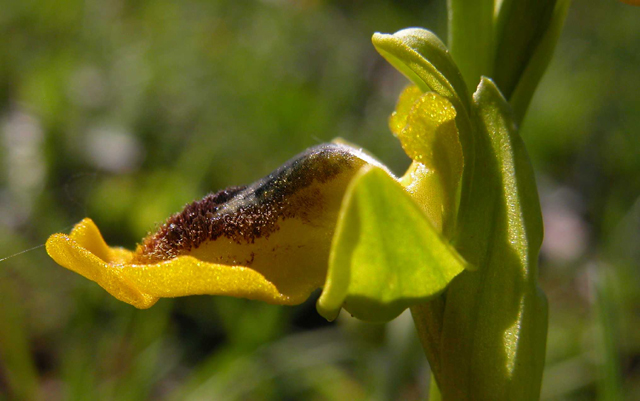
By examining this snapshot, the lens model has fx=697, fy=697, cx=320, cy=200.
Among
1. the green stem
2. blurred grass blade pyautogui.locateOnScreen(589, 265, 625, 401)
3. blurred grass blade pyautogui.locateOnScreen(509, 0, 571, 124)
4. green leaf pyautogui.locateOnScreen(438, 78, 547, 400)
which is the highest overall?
blurred grass blade pyautogui.locateOnScreen(509, 0, 571, 124)

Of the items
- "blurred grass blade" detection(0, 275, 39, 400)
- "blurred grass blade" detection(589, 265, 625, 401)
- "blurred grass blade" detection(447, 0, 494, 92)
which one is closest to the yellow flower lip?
"blurred grass blade" detection(447, 0, 494, 92)

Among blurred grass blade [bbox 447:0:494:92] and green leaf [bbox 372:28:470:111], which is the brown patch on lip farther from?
blurred grass blade [bbox 447:0:494:92]

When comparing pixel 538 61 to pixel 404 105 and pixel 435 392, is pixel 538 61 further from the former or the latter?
pixel 435 392

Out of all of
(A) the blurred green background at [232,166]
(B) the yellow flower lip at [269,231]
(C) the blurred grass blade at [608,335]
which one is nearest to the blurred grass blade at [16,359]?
(A) the blurred green background at [232,166]

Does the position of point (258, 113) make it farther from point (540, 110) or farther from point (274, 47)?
point (540, 110)

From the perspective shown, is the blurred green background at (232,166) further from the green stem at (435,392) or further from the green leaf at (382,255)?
the green leaf at (382,255)
